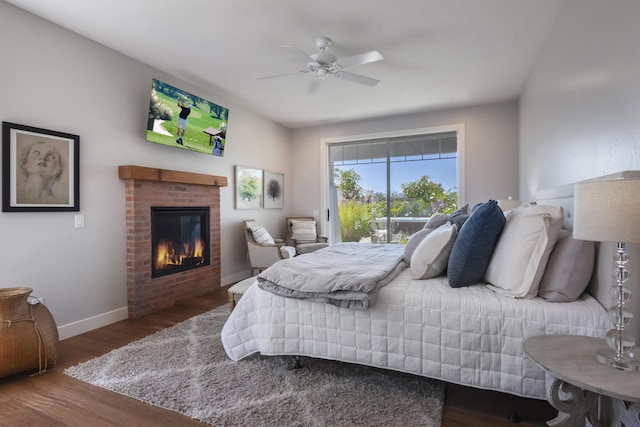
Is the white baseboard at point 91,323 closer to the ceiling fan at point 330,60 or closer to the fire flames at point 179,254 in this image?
the fire flames at point 179,254

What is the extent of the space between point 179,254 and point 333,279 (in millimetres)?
2636

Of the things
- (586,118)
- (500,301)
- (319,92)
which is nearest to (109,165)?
(319,92)

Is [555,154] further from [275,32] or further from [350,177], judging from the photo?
[350,177]

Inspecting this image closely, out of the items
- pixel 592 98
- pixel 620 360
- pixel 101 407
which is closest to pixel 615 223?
pixel 620 360

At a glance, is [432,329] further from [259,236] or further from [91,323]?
[259,236]

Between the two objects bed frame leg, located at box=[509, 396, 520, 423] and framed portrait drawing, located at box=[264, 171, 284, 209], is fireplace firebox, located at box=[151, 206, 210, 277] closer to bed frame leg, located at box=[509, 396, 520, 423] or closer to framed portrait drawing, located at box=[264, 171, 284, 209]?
framed portrait drawing, located at box=[264, 171, 284, 209]

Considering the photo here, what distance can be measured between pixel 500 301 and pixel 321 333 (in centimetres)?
102

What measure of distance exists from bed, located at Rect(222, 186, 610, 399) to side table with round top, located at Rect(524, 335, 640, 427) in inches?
10.4

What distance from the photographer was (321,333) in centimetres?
205

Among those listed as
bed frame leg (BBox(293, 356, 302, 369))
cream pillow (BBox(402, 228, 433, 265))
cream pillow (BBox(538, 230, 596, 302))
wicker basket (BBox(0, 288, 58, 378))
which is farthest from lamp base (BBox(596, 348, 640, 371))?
wicker basket (BBox(0, 288, 58, 378))

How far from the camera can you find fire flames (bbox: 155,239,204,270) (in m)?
3.71

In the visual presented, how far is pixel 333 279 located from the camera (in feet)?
6.61

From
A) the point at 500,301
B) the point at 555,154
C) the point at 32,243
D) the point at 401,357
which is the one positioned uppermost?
the point at 555,154

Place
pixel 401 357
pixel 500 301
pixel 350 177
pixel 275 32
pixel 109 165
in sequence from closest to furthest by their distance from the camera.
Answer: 1. pixel 500 301
2. pixel 401 357
3. pixel 275 32
4. pixel 109 165
5. pixel 350 177
